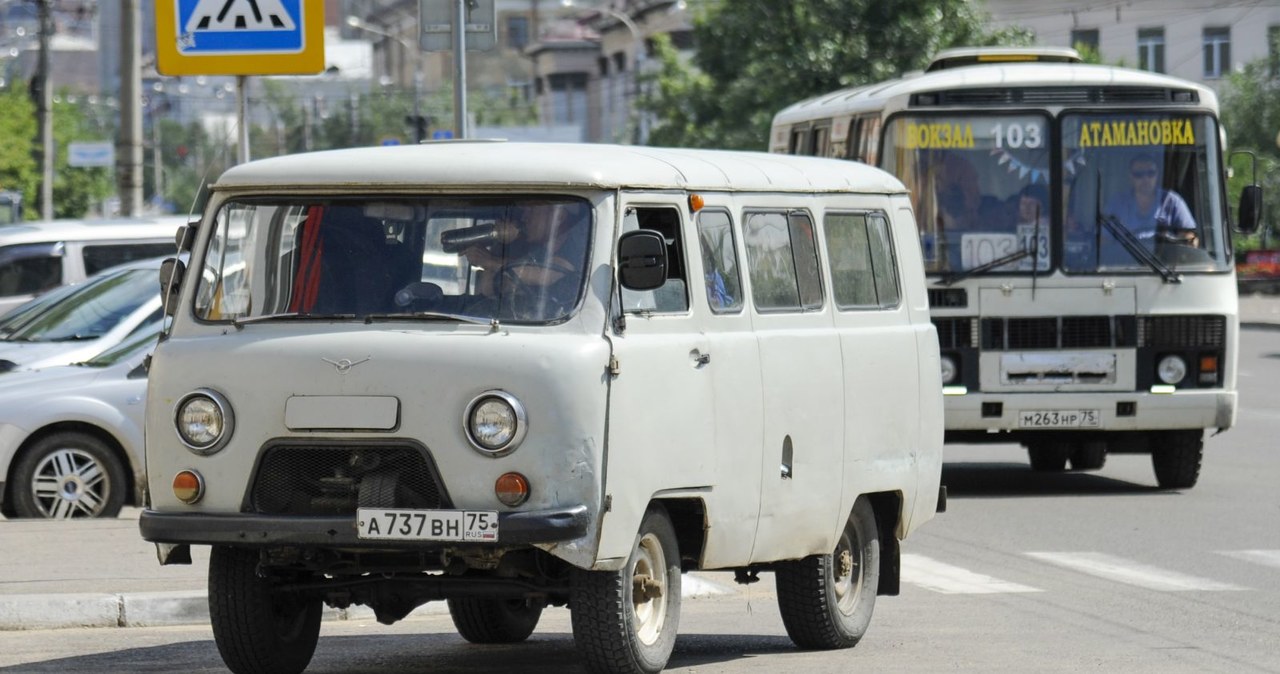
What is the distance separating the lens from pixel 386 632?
31.6 feet

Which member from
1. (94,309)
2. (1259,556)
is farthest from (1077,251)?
(94,309)

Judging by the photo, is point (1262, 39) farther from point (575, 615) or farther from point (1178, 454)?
point (575, 615)

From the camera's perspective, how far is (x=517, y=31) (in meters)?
124

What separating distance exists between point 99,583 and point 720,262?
12.3 feet

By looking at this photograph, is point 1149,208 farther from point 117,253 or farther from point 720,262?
point 117,253

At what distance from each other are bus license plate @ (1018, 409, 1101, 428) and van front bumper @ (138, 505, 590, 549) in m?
9.07

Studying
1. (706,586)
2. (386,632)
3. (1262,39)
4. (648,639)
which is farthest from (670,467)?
(1262,39)

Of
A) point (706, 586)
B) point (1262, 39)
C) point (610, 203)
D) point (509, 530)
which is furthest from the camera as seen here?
point (1262, 39)

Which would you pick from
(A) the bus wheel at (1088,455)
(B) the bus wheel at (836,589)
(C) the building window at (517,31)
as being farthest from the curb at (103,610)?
(C) the building window at (517,31)

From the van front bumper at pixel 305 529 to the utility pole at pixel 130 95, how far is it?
500 inches

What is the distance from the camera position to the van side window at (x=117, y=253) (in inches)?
709

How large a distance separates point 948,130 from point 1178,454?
2.85 m

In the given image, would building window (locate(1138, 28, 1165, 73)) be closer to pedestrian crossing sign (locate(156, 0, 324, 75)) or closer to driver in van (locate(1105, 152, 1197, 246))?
driver in van (locate(1105, 152, 1197, 246))

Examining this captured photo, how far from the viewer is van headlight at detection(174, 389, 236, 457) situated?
23.6ft
